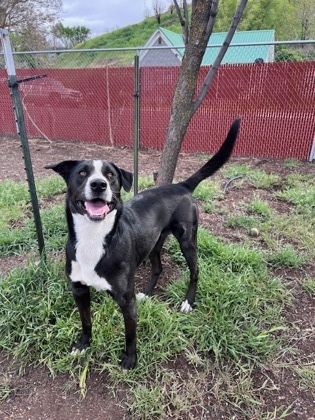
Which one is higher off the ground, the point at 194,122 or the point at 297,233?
the point at 194,122

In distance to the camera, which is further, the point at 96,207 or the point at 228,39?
the point at 228,39

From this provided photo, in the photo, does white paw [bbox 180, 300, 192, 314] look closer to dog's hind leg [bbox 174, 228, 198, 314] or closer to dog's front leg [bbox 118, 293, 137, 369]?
dog's hind leg [bbox 174, 228, 198, 314]

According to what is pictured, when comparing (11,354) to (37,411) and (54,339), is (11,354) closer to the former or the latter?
(54,339)

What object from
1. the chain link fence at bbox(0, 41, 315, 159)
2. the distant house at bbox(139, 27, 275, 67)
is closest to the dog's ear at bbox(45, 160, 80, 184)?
the chain link fence at bbox(0, 41, 315, 159)

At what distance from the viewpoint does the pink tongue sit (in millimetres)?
1800

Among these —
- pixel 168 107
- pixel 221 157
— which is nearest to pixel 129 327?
pixel 221 157

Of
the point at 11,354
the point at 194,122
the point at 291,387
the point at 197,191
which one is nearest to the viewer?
the point at 291,387

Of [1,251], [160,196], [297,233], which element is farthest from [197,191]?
[1,251]

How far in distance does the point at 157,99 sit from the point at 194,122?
40.3 inches

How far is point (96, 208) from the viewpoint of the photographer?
1.81 m

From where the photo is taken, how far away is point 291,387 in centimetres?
210

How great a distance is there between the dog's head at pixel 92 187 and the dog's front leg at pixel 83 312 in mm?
547

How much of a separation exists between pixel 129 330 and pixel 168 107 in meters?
6.16

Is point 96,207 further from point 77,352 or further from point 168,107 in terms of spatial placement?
point 168,107
